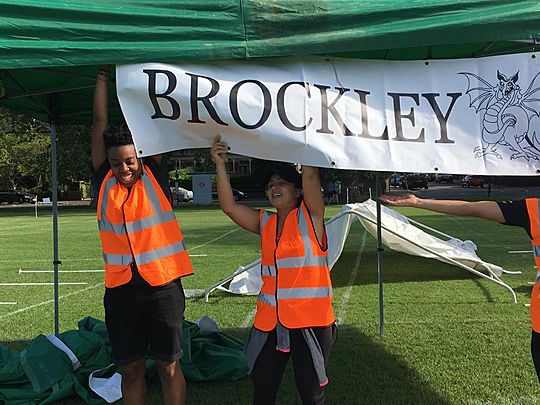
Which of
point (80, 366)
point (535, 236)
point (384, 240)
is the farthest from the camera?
point (384, 240)

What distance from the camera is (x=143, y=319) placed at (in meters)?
3.07

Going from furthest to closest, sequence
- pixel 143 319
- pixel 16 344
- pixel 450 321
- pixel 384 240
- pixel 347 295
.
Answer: pixel 384 240
pixel 347 295
pixel 450 321
pixel 16 344
pixel 143 319

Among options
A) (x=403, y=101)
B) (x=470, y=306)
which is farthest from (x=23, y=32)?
(x=470, y=306)

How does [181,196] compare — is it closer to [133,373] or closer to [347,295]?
[347,295]

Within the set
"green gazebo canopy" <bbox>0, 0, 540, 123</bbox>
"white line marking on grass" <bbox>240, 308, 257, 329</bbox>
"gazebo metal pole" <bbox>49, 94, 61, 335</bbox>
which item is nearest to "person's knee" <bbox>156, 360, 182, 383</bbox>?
"green gazebo canopy" <bbox>0, 0, 540, 123</bbox>

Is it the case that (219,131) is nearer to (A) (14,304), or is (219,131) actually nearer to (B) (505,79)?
(B) (505,79)

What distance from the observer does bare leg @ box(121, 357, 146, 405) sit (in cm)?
313

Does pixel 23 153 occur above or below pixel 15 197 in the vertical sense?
above

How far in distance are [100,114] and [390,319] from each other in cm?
451

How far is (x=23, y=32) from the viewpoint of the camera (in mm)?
2625

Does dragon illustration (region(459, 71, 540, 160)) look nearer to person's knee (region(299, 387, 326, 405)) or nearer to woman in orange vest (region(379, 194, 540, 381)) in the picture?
woman in orange vest (region(379, 194, 540, 381))

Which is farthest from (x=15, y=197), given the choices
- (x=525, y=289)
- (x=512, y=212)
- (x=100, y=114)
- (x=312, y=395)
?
(x=512, y=212)

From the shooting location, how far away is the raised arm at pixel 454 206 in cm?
267

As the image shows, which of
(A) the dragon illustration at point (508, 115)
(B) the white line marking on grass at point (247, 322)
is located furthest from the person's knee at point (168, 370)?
(B) the white line marking on grass at point (247, 322)
